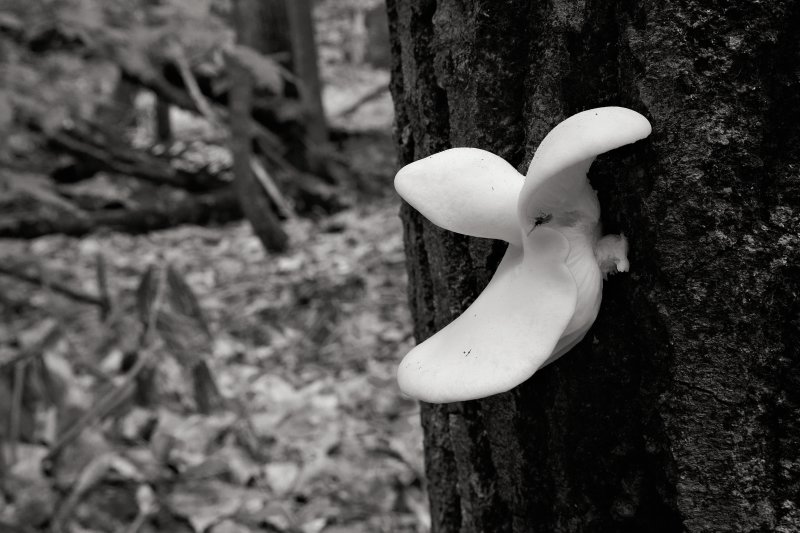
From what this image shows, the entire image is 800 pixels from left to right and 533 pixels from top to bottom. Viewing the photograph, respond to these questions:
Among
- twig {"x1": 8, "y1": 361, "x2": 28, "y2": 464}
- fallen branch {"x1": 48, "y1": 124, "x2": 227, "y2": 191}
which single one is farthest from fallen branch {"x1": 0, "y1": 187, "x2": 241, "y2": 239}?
twig {"x1": 8, "y1": 361, "x2": 28, "y2": 464}

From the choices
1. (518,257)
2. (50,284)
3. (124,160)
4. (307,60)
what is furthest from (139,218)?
(518,257)

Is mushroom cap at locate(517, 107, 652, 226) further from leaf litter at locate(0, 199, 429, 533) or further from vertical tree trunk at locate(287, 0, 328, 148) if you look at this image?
vertical tree trunk at locate(287, 0, 328, 148)

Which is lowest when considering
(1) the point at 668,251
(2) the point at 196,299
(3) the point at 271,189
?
(2) the point at 196,299

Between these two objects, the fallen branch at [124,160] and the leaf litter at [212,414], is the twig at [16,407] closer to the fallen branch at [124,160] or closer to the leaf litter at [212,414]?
the leaf litter at [212,414]

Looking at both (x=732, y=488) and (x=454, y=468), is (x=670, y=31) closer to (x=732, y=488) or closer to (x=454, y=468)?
(x=732, y=488)

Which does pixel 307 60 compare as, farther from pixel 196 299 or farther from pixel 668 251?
pixel 668 251
